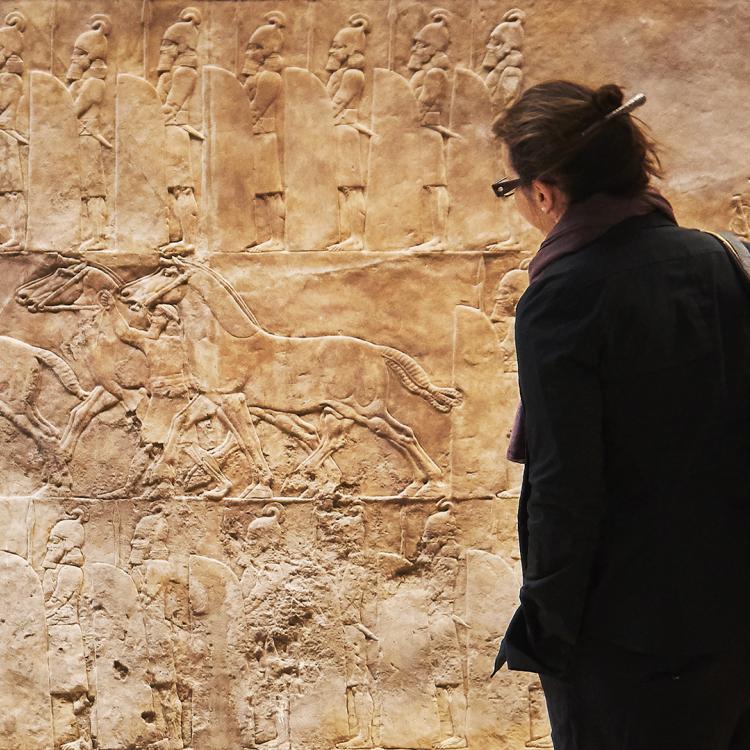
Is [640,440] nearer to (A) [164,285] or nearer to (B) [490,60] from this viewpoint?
(B) [490,60]

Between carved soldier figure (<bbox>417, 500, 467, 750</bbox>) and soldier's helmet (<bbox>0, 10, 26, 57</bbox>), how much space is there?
2365 mm

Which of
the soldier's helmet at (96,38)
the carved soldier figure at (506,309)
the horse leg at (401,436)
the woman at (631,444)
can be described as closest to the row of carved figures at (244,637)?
the horse leg at (401,436)

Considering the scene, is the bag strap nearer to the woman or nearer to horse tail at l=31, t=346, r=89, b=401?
the woman

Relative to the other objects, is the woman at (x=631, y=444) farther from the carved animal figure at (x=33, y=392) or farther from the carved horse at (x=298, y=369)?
the carved animal figure at (x=33, y=392)

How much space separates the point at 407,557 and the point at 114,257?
62.7 inches

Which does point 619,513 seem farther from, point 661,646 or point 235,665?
point 235,665

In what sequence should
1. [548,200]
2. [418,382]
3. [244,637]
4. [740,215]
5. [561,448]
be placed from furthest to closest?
[244,637], [418,382], [740,215], [548,200], [561,448]

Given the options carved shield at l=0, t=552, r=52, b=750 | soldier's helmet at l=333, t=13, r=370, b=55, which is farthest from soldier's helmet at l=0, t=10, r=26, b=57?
carved shield at l=0, t=552, r=52, b=750

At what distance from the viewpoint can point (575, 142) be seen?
1833mm

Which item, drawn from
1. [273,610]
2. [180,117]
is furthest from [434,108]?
[273,610]

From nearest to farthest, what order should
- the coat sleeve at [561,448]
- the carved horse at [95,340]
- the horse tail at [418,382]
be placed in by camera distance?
the coat sleeve at [561,448]
the horse tail at [418,382]
the carved horse at [95,340]

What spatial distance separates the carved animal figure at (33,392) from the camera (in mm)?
4117

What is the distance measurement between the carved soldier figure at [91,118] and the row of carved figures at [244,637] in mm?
1117

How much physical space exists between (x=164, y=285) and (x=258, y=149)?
24.6 inches
